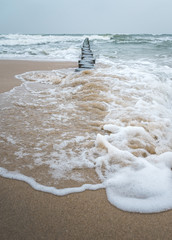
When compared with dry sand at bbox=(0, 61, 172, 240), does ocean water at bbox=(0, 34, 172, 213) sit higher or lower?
higher

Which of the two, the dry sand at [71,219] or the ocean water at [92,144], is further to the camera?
the ocean water at [92,144]

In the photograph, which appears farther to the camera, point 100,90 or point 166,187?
point 100,90

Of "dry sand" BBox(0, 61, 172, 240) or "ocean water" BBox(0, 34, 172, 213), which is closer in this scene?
"dry sand" BBox(0, 61, 172, 240)

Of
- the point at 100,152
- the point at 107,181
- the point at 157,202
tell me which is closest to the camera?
the point at 157,202

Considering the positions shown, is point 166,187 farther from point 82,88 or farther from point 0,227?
point 82,88

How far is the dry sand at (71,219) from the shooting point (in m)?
0.98

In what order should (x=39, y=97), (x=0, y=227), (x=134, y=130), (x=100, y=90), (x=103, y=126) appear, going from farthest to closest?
1. (x=100, y=90)
2. (x=39, y=97)
3. (x=103, y=126)
4. (x=134, y=130)
5. (x=0, y=227)

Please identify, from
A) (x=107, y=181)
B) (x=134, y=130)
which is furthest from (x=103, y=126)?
(x=107, y=181)

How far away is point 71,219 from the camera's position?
1063mm

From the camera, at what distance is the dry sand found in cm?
98

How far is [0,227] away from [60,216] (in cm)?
33

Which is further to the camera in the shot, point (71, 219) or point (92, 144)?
point (92, 144)

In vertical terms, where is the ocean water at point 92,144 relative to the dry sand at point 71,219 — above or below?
above

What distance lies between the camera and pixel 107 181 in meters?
1.33
